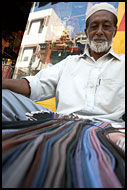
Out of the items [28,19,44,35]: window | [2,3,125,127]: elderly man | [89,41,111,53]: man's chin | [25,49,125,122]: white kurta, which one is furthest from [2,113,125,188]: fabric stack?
[28,19,44,35]: window

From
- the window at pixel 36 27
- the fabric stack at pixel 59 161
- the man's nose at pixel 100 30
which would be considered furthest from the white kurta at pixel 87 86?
the window at pixel 36 27

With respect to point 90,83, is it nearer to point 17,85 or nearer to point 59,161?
point 17,85

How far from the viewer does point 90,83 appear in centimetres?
80

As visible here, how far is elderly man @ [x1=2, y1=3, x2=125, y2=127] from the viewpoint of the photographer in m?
0.74

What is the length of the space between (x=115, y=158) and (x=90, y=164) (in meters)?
0.05

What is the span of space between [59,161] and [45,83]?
661 mm

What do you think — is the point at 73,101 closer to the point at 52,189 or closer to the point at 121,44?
the point at 52,189

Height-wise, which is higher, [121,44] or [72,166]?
[121,44]

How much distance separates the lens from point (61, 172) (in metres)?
0.24

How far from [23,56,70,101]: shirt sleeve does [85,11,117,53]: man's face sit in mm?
195

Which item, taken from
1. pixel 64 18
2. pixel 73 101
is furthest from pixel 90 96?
pixel 64 18

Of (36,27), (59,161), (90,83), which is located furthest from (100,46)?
(36,27)

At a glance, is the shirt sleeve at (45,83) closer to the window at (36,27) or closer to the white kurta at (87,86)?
the white kurta at (87,86)

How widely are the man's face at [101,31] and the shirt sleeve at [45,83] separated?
0.20 meters
